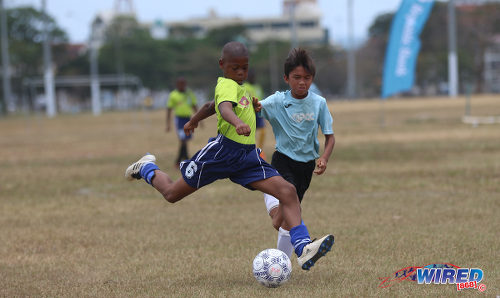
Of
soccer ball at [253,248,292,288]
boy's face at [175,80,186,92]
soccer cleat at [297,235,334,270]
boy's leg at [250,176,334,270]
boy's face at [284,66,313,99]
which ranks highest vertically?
boy's face at [284,66,313,99]

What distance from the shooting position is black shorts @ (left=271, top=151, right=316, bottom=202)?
584 cm

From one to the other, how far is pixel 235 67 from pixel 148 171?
137 centimetres

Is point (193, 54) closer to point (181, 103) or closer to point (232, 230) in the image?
point (181, 103)

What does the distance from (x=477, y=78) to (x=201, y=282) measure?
3622 inches

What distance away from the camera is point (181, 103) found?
15375mm

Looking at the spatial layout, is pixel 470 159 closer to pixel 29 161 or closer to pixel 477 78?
pixel 29 161

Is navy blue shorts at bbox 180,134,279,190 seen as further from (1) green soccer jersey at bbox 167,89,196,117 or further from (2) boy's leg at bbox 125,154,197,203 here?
(1) green soccer jersey at bbox 167,89,196,117

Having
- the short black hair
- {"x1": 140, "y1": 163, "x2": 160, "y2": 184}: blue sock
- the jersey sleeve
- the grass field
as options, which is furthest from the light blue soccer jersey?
{"x1": 140, "y1": 163, "x2": 160, "y2": 184}: blue sock

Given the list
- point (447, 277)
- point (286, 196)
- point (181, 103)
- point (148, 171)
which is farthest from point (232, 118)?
point (181, 103)

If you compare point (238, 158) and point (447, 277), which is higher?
point (238, 158)

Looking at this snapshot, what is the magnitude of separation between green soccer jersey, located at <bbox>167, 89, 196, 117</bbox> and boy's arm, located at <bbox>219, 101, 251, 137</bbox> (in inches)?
397

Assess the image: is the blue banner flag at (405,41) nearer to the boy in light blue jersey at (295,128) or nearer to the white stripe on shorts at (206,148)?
the boy in light blue jersey at (295,128)

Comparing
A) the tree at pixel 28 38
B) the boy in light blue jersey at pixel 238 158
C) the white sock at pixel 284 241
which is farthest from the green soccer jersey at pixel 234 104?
the tree at pixel 28 38

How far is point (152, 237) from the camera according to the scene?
7641 mm
